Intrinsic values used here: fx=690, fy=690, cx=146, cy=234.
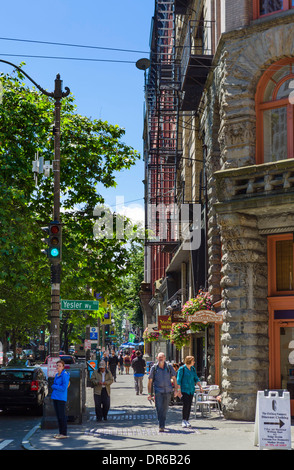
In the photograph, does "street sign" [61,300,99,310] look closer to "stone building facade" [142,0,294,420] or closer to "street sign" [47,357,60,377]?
"street sign" [47,357,60,377]

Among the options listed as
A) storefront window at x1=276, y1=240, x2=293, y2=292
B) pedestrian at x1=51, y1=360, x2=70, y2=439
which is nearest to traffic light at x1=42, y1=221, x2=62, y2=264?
pedestrian at x1=51, y1=360, x2=70, y2=439

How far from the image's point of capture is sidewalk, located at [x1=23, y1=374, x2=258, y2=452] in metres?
12.9

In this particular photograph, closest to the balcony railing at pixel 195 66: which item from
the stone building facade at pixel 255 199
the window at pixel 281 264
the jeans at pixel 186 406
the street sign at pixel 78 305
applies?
the stone building facade at pixel 255 199

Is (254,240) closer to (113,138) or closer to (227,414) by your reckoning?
(227,414)

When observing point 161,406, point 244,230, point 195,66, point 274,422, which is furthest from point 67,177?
point 274,422

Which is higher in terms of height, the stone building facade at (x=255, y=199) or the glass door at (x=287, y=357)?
the stone building facade at (x=255, y=199)

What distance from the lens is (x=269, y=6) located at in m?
19.3

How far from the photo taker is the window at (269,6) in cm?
1884

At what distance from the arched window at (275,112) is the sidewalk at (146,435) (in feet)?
23.9

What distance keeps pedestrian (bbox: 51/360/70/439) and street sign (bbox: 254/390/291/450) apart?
4.57 metres

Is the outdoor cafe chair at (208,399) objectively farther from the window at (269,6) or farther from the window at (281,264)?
the window at (269,6)

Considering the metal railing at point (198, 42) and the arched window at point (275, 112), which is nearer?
the arched window at point (275, 112)

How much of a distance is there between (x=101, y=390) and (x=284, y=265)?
19.8 ft
